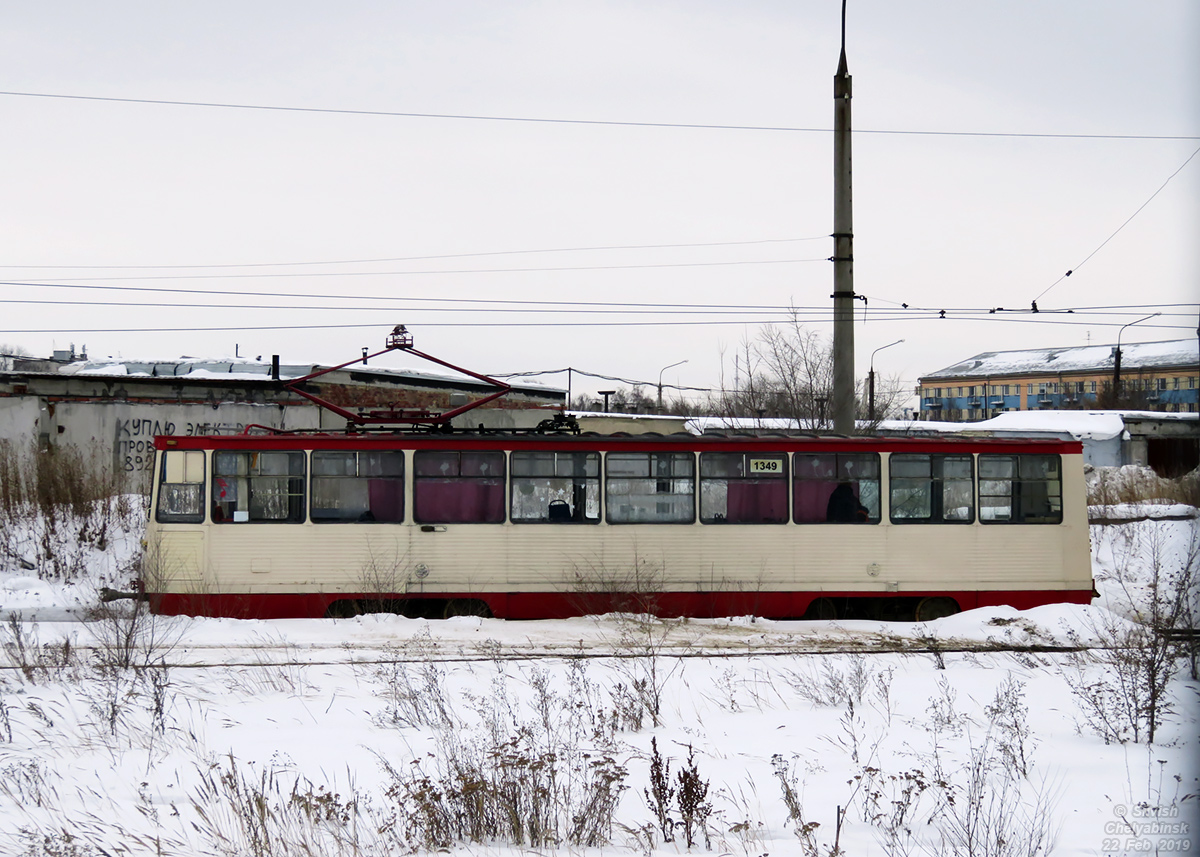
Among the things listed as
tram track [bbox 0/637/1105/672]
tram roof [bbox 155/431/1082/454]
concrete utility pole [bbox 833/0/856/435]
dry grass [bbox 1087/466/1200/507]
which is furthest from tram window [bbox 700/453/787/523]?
dry grass [bbox 1087/466/1200/507]

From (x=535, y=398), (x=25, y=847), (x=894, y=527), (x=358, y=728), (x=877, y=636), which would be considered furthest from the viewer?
(x=535, y=398)

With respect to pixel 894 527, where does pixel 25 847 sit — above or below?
below

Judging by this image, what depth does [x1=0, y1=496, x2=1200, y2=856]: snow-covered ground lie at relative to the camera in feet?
16.9

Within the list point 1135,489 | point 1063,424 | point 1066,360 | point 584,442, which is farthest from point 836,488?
point 1066,360

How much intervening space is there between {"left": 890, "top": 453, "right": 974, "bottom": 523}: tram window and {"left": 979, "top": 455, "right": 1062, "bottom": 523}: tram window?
244mm

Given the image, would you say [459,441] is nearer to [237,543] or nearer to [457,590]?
[457,590]

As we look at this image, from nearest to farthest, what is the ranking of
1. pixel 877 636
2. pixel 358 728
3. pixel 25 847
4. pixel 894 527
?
pixel 25 847 → pixel 358 728 → pixel 877 636 → pixel 894 527

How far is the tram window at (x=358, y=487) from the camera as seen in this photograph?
40.2 ft

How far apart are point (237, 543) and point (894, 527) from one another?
869 centimetres

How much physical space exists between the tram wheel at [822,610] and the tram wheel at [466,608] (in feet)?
14.3

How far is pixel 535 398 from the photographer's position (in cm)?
4034

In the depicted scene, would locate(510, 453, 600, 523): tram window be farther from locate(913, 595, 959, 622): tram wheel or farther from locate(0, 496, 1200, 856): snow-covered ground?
locate(913, 595, 959, 622): tram wheel

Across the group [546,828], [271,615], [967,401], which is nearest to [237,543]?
[271,615]

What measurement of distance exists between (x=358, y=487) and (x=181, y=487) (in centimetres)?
225
